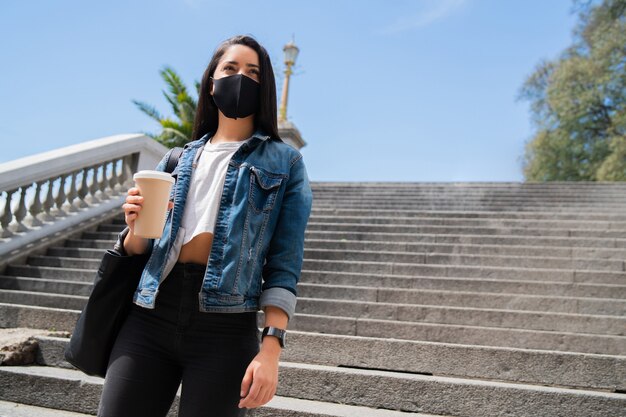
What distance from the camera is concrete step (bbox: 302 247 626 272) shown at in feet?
18.5

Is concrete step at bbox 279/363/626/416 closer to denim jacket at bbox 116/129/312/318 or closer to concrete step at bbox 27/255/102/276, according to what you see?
denim jacket at bbox 116/129/312/318

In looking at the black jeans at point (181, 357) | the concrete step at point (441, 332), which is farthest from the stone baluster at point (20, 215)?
the black jeans at point (181, 357)

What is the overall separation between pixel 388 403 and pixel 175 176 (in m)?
2.22

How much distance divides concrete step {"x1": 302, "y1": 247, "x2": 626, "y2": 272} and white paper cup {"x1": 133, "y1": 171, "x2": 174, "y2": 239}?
4767mm

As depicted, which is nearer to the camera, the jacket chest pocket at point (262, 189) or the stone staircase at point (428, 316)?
the jacket chest pocket at point (262, 189)

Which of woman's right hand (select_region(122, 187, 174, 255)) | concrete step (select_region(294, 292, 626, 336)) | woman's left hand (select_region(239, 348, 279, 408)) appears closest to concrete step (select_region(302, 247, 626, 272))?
concrete step (select_region(294, 292, 626, 336))

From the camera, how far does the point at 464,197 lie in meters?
10.3

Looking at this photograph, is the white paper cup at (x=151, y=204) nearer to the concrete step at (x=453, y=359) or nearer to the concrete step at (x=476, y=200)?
the concrete step at (x=453, y=359)

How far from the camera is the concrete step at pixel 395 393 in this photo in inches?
120

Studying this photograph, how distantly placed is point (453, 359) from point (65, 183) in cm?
562

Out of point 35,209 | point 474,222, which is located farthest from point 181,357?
point 474,222

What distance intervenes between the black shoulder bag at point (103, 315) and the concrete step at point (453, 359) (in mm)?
2515

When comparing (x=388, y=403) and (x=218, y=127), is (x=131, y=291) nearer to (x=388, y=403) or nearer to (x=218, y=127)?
(x=218, y=127)

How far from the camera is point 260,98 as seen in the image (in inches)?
68.9
